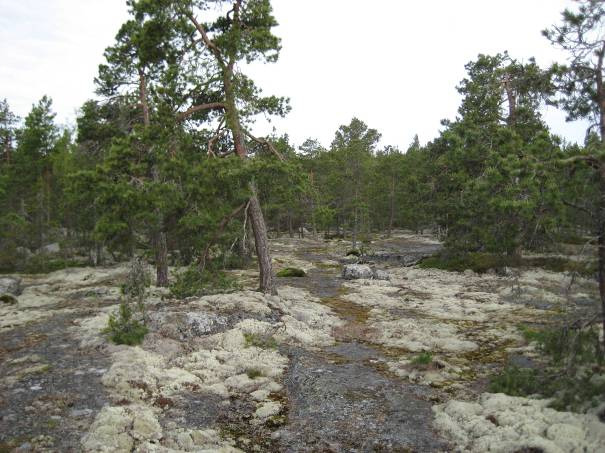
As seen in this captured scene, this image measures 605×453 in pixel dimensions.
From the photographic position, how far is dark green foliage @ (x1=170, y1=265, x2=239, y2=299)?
15.5 m

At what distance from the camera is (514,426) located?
727cm

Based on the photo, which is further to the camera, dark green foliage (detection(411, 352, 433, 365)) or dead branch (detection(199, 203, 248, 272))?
dead branch (detection(199, 203, 248, 272))

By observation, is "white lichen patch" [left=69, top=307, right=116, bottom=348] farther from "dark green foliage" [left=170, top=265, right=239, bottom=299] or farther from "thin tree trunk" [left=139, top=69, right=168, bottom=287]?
"thin tree trunk" [left=139, top=69, right=168, bottom=287]

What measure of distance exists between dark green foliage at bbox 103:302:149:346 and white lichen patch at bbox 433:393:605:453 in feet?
25.9

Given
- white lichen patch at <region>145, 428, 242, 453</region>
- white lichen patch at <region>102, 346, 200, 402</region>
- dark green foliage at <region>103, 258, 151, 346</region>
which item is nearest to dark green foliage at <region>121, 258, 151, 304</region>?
dark green foliage at <region>103, 258, 151, 346</region>

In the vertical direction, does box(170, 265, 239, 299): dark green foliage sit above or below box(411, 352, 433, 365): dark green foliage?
above

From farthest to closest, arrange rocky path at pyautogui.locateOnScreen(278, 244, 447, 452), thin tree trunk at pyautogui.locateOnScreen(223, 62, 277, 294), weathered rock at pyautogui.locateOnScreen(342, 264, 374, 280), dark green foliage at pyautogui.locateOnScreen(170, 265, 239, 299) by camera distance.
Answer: weathered rock at pyautogui.locateOnScreen(342, 264, 374, 280) → thin tree trunk at pyautogui.locateOnScreen(223, 62, 277, 294) → dark green foliage at pyautogui.locateOnScreen(170, 265, 239, 299) → rocky path at pyautogui.locateOnScreen(278, 244, 447, 452)

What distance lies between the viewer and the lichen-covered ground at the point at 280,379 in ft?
24.3

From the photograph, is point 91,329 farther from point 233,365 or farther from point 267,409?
point 267,409

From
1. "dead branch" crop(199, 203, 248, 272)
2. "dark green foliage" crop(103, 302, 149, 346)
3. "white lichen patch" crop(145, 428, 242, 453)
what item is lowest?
"white lichen patch" crop(145, 428, 242, 453)

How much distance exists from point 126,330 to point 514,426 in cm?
984

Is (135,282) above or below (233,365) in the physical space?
above

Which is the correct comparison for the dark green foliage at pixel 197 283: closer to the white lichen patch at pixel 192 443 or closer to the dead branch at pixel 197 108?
the dead branch at pixel 197 108

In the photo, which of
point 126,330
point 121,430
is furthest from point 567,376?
point 126,330
